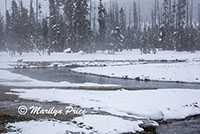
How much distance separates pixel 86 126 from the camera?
31.3 feet

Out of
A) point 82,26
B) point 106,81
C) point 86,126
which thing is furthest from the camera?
point 82,26

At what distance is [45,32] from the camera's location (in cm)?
6131

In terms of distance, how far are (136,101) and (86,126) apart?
16.2 ft

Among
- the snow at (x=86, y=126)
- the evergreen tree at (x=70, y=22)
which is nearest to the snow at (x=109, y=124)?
the snow at (x=86, y=126)

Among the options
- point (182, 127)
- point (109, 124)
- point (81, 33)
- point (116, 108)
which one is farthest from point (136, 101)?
point (81, 33)

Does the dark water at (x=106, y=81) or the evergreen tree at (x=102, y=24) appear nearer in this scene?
the dark water at (x=106, y=81)

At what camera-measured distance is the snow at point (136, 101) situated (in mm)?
12141

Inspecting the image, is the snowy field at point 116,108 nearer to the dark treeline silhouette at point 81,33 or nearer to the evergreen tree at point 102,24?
the dark treeline silhouette at point 81,33

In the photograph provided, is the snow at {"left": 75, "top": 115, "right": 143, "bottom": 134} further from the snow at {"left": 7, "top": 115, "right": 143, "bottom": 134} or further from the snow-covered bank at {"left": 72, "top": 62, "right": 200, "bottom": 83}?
the snow-covered bank at {"left": 72, "top": 62, "right": 200, "bottom": 83}

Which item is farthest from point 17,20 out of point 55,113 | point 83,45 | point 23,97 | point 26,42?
point 55,113

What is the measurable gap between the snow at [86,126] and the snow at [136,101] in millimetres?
1457

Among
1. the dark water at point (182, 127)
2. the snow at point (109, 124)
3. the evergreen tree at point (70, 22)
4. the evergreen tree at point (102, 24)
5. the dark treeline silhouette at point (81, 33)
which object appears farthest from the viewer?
the evergreen tree at point (102, 24)

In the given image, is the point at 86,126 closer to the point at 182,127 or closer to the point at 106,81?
the point at 182,127

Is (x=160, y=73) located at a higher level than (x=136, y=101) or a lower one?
higher
